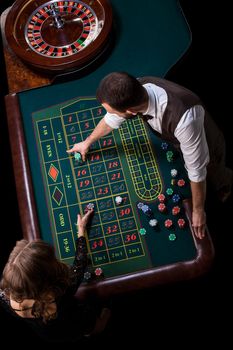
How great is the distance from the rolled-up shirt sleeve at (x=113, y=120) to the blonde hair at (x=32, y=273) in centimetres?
91

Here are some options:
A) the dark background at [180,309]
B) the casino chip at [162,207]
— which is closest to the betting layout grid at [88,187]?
the casino chip at [162,207]

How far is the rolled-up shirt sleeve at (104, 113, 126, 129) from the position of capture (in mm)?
2652

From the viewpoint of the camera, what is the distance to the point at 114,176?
2793mm

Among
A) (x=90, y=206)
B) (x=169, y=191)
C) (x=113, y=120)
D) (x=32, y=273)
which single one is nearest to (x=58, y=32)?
(x=113, y=120)

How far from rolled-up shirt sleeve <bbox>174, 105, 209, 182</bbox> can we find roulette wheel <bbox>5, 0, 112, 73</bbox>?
1.02m

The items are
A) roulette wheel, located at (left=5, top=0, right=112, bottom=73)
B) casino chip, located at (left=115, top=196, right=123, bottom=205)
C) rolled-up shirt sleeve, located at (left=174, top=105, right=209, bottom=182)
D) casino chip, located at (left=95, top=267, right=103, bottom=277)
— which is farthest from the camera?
roulette wheel, located at (left=5, top=0, right=112, bottom=73)

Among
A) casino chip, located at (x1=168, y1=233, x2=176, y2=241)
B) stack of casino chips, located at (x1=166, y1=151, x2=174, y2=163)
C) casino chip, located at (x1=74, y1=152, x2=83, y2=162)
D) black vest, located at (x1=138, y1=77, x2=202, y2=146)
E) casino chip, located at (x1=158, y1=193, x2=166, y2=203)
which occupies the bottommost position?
casino chip, located at (x1=168, y1=233, x2=176, y2=241)

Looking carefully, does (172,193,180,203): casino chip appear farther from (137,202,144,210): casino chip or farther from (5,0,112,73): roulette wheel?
(5,0,112,73): roulette wheel

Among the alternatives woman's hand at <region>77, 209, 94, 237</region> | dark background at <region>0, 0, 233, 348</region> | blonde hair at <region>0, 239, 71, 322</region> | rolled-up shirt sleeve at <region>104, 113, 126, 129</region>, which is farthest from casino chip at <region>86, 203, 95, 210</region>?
dark background at <region>0, 0, 233, 348</region>

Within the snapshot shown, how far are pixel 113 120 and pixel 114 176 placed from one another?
0.34 metres

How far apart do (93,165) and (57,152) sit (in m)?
0.25

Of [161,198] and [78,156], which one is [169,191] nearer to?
[161,198]

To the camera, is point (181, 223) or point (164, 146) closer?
point (181, 223)

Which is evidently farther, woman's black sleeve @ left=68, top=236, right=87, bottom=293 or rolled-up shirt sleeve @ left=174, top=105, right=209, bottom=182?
woman's black sleeve @ left=68, top=236, right=87, bottom=293
